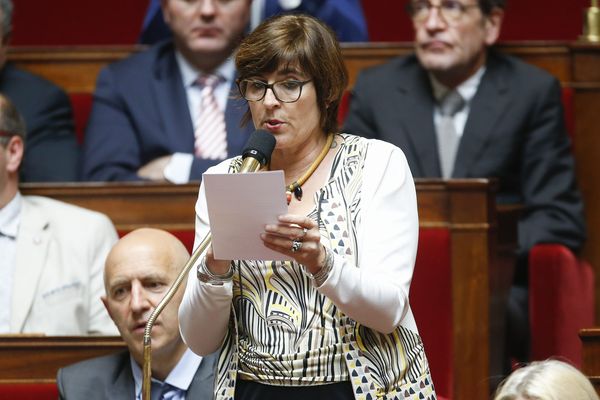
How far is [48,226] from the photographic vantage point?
2.61 meters

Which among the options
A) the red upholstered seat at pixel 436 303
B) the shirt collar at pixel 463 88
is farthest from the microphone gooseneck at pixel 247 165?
the shirt collar at pixel 463 88

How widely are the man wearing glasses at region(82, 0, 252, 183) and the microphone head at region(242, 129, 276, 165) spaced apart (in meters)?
1.47

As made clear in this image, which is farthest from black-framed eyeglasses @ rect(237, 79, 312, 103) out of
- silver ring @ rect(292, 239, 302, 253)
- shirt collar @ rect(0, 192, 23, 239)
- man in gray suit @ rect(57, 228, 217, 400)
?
shirt collar @ rect(0, 192, 23, 239)

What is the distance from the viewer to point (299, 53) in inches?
60.7

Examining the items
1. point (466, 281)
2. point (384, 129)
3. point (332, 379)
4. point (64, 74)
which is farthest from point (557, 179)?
point (332, 379)

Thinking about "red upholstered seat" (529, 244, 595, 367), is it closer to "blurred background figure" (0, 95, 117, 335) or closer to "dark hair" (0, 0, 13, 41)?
"blurred background figure" (0, 95, 117, 335)

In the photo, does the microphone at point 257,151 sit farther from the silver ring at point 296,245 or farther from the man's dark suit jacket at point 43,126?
the man's dark suit jacket at point 43,126

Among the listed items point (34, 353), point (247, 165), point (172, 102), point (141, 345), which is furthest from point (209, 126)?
point (247, 165)

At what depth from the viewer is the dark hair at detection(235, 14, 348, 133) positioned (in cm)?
154

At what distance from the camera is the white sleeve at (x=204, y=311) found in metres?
1.50

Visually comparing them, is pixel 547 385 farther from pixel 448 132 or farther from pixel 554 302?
pixel 448 132

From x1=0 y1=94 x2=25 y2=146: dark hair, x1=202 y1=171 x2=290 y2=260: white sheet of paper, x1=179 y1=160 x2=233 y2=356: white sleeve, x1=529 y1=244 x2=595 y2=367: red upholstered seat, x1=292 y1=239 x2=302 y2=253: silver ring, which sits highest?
x1=0 y1=94 x2=25 y2=146: dark hair

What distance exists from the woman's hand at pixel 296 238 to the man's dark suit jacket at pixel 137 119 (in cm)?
156

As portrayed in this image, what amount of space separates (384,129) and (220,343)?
1490 mm
